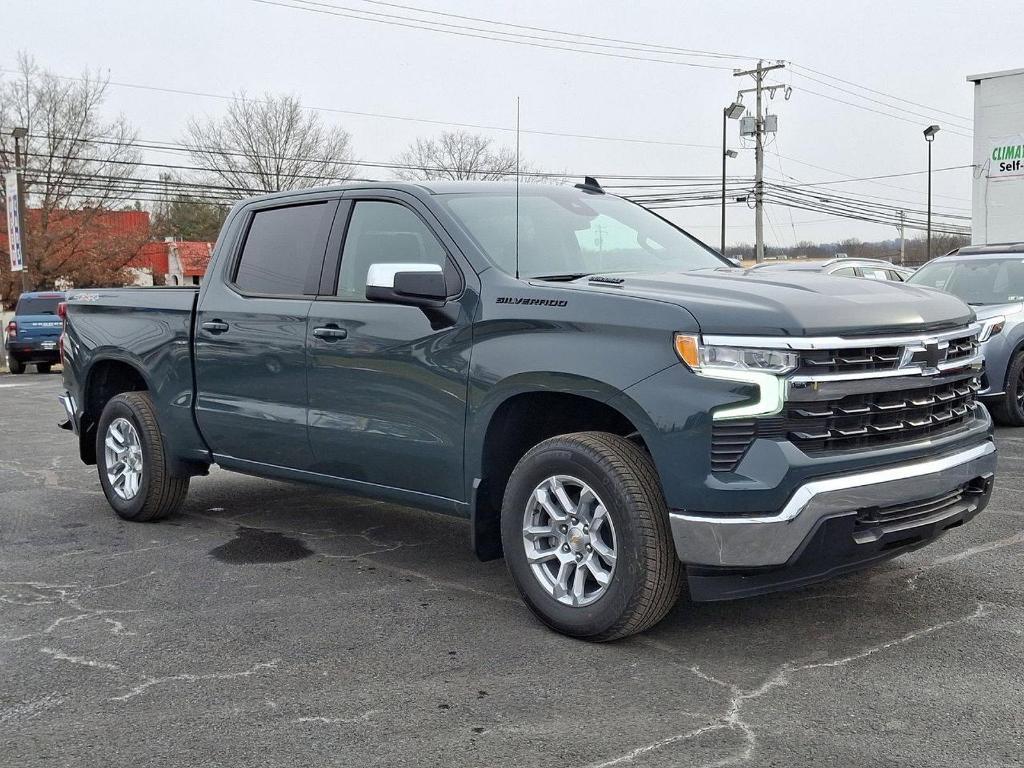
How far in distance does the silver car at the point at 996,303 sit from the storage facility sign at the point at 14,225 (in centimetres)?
2594

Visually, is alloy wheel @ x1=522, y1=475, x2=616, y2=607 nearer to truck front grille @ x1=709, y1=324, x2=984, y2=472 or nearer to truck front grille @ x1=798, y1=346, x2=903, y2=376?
truck front grille @ x1=709, y1=324, x2=984, y2=472

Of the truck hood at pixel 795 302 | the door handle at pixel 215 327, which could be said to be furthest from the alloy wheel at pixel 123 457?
the truck hood at pixel 795 302

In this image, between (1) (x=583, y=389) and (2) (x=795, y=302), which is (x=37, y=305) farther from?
(2) (x=795, y=302)

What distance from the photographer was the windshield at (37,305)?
23875 millimetres

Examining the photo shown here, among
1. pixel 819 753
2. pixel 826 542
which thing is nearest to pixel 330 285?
pixel 826 542

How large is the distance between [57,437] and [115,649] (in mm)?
7280

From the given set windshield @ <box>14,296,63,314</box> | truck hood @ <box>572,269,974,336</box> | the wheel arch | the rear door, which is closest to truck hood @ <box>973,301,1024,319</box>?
truck hood @ <box>572,269,974,336</box>

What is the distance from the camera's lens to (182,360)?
6.23 m

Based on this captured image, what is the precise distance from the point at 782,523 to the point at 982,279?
8.10m

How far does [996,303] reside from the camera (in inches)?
407

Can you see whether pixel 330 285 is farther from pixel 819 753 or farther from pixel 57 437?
pixel 57 437

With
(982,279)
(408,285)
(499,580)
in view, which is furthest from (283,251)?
(982,279)

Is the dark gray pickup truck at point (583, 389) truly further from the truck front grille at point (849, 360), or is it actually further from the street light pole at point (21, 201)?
the street light pole at point (21, 201)

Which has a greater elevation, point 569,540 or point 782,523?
point 782,523
